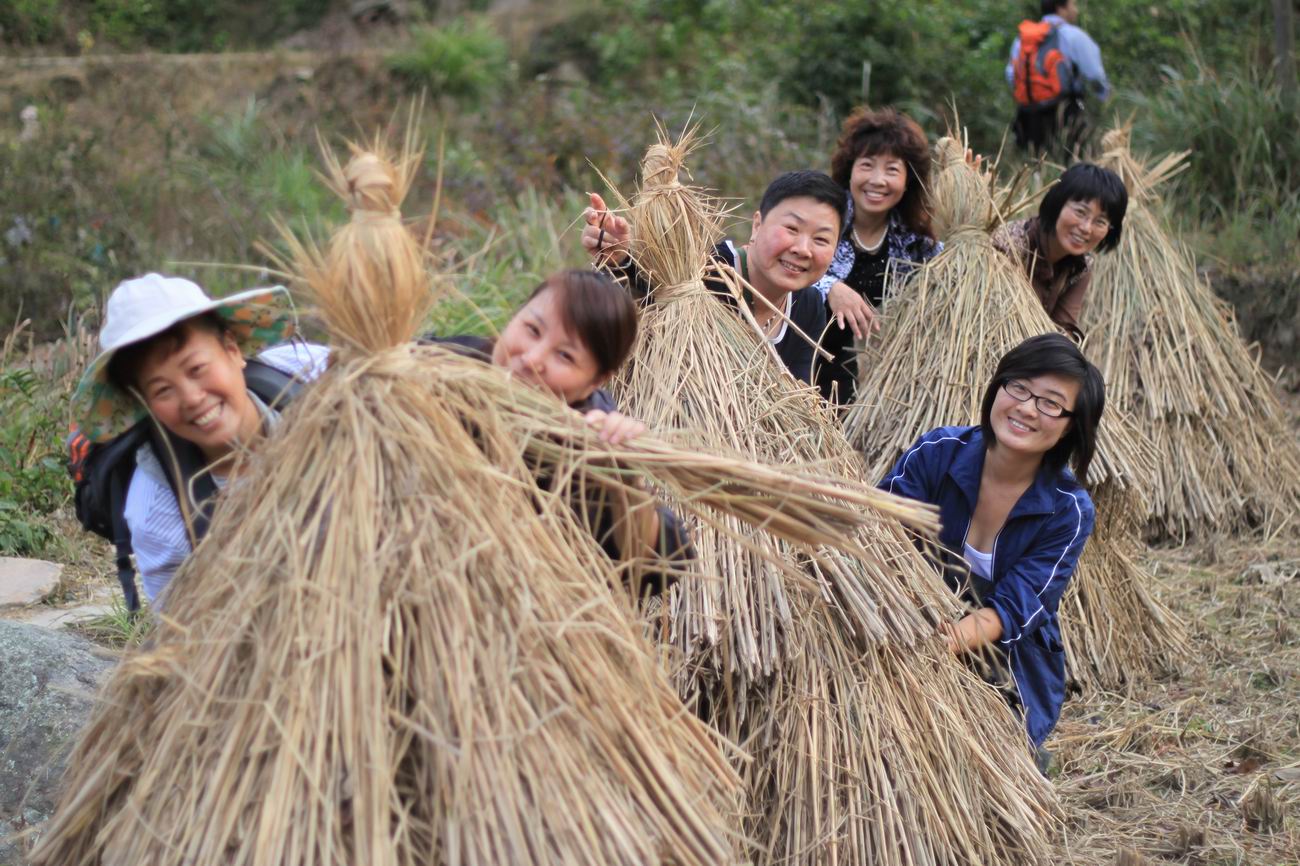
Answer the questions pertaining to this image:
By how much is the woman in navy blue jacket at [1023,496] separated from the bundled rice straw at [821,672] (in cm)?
34

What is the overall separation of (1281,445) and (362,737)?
452 centimetres

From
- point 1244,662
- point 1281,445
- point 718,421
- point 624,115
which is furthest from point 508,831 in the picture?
point 624,115

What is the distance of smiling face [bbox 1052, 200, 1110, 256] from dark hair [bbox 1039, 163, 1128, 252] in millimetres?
17

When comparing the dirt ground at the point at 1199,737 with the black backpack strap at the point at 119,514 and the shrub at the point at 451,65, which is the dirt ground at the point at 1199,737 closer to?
the black backpack strap at the point at 119,514

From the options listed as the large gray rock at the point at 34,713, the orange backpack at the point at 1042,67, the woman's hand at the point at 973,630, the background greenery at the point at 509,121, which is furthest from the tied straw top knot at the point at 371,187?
the orange backpack at the point at 1042,67

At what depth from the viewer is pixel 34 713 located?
2.69m

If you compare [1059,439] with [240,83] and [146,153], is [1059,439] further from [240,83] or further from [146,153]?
[240,83]

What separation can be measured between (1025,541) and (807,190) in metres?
1.01

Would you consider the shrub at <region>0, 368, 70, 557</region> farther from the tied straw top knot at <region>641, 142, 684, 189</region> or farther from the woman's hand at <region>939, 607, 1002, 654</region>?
the woman's hand at <region>939, 607, 1002, 654</region>

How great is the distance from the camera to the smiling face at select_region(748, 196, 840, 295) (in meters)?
3.05

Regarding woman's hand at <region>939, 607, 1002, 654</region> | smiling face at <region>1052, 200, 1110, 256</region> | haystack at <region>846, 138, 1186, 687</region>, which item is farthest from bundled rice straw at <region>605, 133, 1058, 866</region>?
smiling face at <region>1052, 200, 1110, 256</region>

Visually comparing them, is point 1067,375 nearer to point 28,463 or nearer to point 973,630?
point 973,630

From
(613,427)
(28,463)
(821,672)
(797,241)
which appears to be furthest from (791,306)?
(28,463)

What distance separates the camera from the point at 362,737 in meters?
1.62
